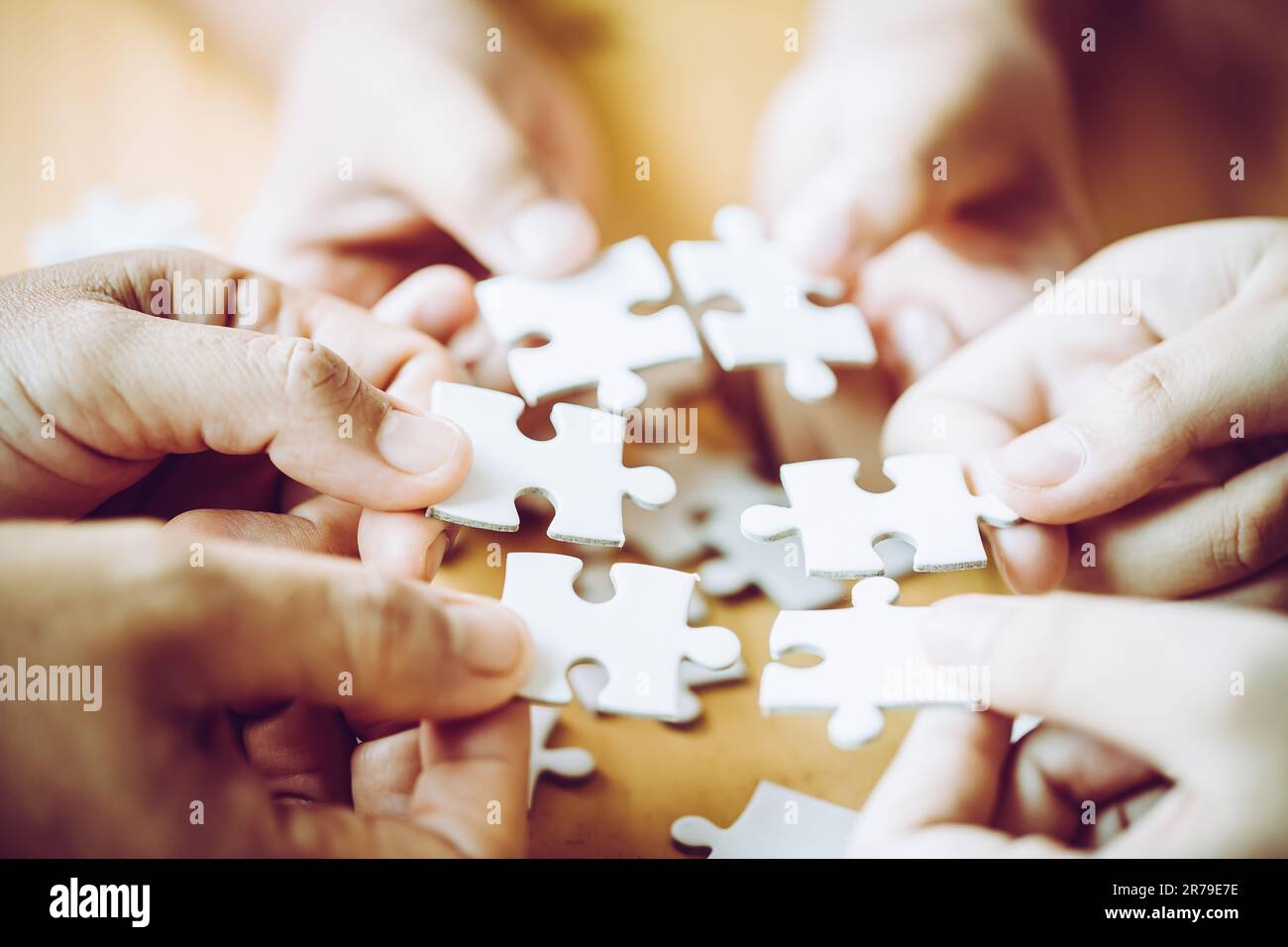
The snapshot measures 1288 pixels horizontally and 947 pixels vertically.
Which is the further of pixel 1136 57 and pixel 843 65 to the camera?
pixel 1136 57

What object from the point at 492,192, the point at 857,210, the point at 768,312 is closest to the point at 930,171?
the point at 857,210

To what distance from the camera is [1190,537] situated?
1290 mm

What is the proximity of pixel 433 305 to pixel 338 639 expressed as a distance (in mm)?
875

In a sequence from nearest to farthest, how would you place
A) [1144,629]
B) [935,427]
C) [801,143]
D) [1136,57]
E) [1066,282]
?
[1144,629] < [935,427] < [1066,282] < [801,143] < [1136,57]

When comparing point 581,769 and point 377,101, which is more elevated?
point 377,101

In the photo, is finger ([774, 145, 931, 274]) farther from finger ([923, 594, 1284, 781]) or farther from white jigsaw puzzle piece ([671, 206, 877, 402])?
finger ([923, 594, 1284, 781])

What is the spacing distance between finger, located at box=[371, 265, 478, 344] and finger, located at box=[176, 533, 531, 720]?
73 cm

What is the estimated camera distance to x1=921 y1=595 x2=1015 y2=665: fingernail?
3.34 ft

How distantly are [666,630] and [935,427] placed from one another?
0.55 metres

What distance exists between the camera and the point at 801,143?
2.03 metres

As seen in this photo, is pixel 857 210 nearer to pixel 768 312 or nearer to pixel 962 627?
pixel 768 312

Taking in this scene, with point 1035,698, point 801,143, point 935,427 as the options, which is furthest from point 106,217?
point 1035,698

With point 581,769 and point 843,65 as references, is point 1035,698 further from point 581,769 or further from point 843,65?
point 843,65

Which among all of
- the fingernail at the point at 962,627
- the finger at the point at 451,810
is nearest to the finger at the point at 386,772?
the finger at the point at 451,810
